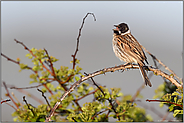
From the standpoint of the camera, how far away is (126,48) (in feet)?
11.9

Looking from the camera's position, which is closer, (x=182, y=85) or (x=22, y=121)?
(x=182, y=85)

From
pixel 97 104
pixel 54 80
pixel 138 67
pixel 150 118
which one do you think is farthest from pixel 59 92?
pixel 150 118

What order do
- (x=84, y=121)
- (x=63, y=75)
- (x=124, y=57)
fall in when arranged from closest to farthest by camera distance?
(x=84, y=121) < (x=63, y=75) < (x=124, y=57)

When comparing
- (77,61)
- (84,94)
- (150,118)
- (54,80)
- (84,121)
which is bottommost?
(150,118)

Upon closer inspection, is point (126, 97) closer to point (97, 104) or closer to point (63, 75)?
point (97, 104)

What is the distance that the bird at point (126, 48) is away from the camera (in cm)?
340

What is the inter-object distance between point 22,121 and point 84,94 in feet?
3.14

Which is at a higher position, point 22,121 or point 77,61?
point 77,61

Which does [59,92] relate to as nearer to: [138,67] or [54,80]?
[54,80]

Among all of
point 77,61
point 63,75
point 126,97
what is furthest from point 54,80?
point 126,97

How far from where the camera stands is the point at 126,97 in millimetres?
3043

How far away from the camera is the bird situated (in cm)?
340

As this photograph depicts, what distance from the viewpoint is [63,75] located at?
2785 millimetres

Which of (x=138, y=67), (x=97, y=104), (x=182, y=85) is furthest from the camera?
(x=138, y=67)
